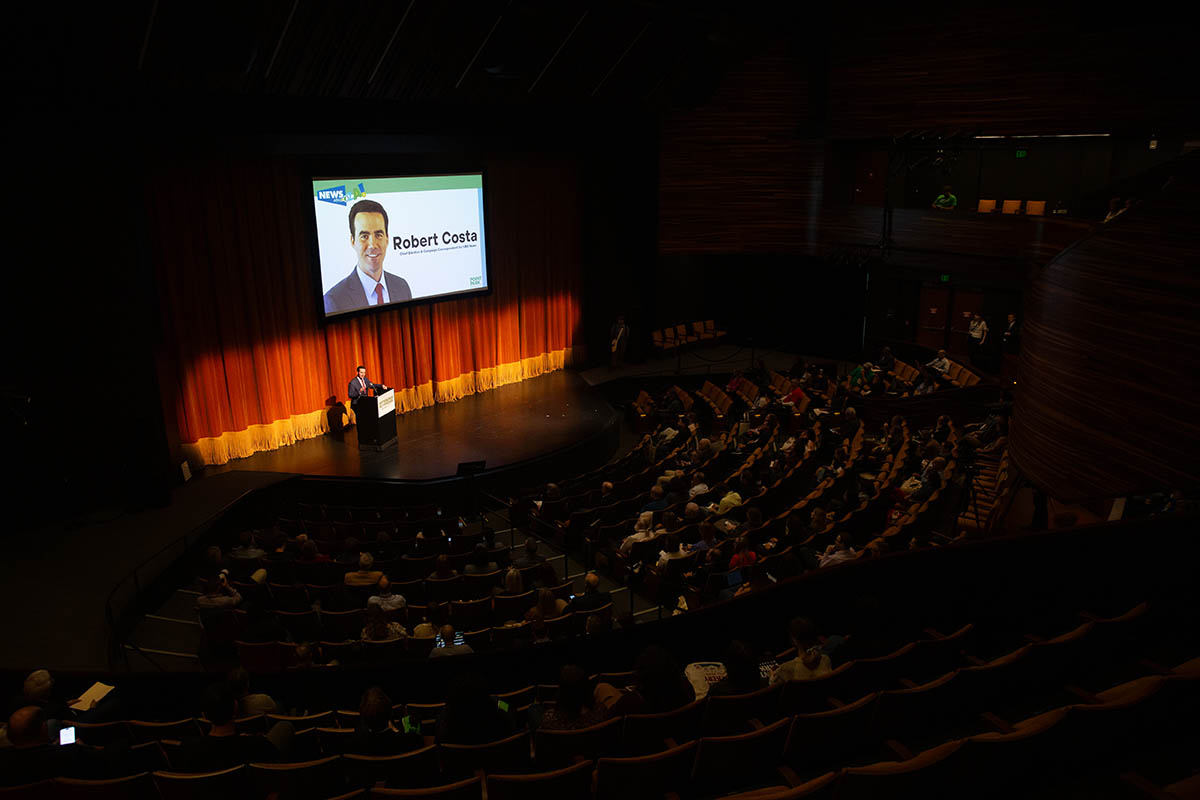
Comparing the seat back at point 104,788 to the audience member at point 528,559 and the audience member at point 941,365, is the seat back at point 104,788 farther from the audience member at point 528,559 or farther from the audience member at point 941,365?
the audience member at point 941,365

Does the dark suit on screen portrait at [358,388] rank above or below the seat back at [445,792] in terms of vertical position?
below

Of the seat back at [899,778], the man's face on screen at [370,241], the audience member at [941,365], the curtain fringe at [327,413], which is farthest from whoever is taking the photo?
the audience member at [941,365]

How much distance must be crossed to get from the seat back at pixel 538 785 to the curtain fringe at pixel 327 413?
32.1ft

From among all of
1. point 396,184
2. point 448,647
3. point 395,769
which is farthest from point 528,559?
point 396,184

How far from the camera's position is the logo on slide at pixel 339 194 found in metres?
12.9

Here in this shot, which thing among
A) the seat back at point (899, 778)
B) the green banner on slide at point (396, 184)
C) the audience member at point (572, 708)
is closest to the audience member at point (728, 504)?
the audience member at point (572, 708)

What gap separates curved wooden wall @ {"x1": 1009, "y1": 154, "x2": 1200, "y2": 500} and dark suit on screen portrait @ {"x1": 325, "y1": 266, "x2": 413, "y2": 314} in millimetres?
10026

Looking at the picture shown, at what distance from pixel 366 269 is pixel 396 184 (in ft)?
5.12

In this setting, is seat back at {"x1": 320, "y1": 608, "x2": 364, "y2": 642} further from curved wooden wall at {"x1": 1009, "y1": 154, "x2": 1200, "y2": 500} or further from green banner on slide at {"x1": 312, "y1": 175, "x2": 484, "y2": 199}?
green banner on slide at {"x1": 312, "y1": 175, "x2": 484, "y2": 199}

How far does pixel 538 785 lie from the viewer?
12.5 ft

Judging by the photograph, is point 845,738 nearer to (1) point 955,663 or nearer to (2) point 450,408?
(1) point 955,663

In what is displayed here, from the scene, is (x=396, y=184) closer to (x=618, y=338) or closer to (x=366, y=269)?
(x=366, y=269)

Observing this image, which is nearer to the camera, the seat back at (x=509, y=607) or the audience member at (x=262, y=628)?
the audience member at (x=262, y=628)

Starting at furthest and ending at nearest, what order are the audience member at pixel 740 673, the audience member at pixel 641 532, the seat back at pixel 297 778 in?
the audience member at pixel 641 532 → the audience member at pixel 740 673 → the seat back at pixel 297 778
